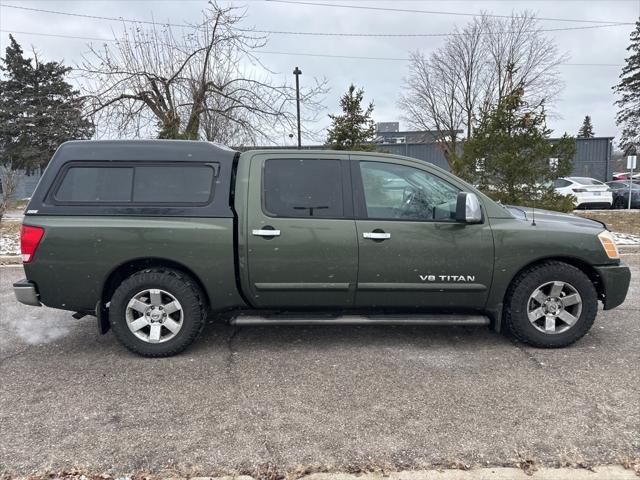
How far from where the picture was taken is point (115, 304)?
3.95 m

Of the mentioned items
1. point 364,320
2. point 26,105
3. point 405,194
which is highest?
point 26,105

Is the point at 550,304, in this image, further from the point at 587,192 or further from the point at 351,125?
the point at 587,192

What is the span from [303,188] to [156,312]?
1620 millimetres

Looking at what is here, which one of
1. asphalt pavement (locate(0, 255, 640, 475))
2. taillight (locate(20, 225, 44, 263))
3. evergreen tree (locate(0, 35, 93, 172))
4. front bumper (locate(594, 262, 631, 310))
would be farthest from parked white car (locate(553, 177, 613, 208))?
evergreen tree (locate(0, 35, 93, 172))

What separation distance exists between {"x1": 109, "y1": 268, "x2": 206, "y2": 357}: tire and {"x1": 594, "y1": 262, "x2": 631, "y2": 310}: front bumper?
11.4ft

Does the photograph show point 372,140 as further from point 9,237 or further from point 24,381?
point 24,381

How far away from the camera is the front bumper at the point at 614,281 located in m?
4.09

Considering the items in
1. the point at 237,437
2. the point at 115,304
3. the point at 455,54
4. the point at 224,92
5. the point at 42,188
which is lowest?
the point at 237,437

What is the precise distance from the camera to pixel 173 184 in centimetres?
402

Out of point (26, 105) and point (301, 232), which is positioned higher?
point (26, 105)

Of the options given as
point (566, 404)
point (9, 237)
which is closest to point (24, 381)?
point (566, 404)

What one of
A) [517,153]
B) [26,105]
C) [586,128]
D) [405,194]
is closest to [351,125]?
[517,153]

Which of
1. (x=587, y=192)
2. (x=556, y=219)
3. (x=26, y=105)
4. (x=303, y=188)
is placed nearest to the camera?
(x=303, y=188)

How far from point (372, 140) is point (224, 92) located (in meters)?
5.19
